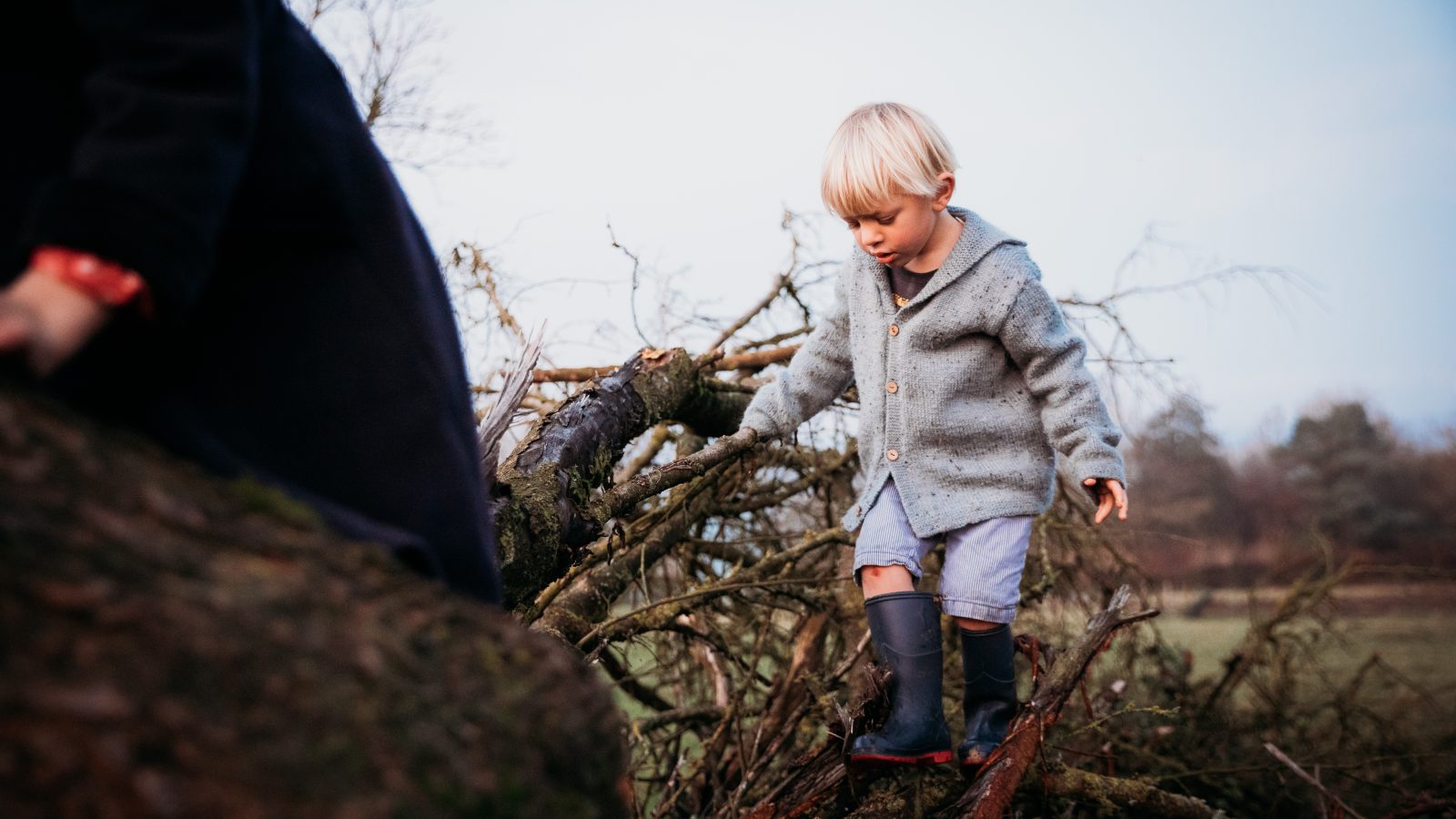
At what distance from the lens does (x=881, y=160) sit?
2.43 metres

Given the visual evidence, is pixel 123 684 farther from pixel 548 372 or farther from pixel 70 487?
pixel 548 372

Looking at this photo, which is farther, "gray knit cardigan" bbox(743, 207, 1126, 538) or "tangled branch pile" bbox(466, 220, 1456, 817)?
"gray knit cardigan" bbox(743, 207, 1126, 538)

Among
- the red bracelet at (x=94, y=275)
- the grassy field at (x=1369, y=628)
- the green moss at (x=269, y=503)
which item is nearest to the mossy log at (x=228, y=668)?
the green moss at (x=269, y=503)

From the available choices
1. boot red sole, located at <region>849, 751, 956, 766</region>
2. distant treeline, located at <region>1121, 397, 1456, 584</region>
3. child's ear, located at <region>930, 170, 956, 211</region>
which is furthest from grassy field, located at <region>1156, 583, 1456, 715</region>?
child's ear, located at <region>930, 170, 956, 211</region>

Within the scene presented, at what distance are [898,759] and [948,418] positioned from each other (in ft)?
2.67

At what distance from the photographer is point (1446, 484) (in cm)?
987

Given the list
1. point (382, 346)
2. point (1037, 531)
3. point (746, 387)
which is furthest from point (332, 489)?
point (1037, 531)

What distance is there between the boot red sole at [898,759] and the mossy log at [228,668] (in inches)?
62.4

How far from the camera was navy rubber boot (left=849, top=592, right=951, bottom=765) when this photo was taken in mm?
2346

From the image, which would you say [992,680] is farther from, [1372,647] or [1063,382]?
[1372,647]

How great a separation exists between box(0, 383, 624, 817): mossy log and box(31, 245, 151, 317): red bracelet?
0.37ft

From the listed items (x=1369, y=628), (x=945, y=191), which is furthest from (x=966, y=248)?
(x=1369, y=628)

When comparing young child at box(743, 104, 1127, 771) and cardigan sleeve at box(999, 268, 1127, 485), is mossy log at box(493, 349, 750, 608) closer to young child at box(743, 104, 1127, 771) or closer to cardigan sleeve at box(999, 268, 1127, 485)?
young child at box(743, 104, 1127, 771)

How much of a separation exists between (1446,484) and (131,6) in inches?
453
